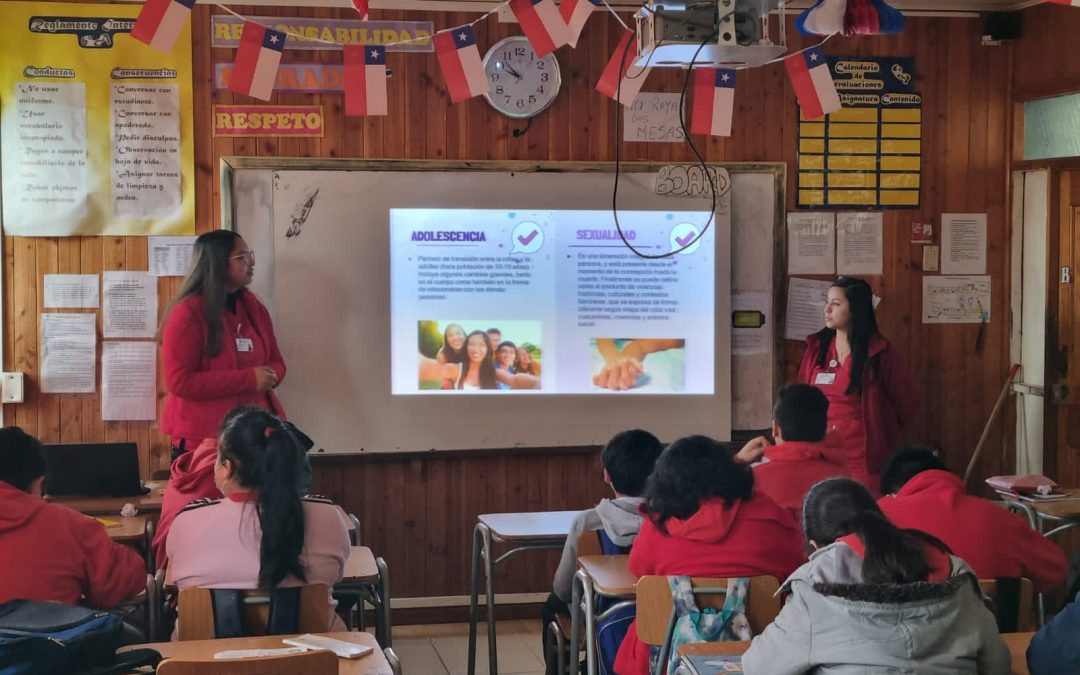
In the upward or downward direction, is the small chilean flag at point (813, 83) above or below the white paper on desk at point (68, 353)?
above

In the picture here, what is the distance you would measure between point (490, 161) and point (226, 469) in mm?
2496

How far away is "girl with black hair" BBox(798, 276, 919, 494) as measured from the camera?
15.7 feet

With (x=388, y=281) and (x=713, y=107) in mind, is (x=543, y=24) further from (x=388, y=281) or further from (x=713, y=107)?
(x=388, y=281)

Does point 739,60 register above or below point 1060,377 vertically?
above

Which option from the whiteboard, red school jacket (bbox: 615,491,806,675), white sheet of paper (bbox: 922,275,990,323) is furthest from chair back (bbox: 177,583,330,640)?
white sheet of paper (bbox: 922,275,990,323)

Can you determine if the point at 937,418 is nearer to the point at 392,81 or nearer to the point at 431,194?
the point at 431,194

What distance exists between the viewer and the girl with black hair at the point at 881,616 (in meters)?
2.04

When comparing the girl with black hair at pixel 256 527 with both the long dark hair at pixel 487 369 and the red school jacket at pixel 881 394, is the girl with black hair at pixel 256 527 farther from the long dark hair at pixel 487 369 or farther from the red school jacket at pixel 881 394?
the red school jacket at pixel 881 394

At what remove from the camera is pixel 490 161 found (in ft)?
16.5

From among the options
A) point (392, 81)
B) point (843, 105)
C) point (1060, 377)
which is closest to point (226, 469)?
point (392, 81)

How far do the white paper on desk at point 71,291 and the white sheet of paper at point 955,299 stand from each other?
3.64 m

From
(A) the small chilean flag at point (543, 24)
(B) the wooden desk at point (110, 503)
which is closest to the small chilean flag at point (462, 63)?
(A) the small chilean flag at point (543, 24)

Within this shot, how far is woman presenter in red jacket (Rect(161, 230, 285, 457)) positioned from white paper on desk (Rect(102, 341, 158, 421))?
1.73ft

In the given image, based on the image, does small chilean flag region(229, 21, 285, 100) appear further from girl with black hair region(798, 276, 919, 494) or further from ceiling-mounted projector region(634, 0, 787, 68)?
girl with black hair region(798, 276, 919, 494)
